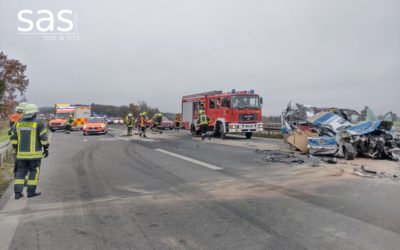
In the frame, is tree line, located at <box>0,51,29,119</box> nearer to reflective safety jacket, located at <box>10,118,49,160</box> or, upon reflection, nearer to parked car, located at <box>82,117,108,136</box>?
parked car, located at <box>82,117,108,136</box>

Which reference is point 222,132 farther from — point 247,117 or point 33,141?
point 33,141

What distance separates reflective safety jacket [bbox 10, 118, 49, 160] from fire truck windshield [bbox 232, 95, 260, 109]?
15.0 meters

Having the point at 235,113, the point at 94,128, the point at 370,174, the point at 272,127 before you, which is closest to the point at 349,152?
the point at 370,174

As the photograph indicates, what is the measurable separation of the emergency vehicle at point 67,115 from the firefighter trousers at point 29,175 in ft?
97.8

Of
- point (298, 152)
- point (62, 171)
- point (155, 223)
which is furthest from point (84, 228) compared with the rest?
point (298, 152)

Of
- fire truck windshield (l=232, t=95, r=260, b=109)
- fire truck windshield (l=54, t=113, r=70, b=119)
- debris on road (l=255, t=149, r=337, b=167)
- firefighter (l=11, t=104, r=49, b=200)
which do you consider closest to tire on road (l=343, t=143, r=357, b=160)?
debris on road (l=255, t=149, r=337, b=167)

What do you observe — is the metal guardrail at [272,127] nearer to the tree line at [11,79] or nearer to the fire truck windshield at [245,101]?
the fire truck windshield at [245,101]

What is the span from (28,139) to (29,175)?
0.68 meters

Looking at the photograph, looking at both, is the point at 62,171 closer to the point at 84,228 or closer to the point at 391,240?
the point at 84,228

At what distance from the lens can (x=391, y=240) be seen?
407cm

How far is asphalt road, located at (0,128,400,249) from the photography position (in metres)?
4.18

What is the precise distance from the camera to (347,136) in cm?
1146

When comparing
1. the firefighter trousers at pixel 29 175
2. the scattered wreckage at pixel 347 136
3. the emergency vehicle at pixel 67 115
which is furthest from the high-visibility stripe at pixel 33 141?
the emergency vehicle at pixel 67 115

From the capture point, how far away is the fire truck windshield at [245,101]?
20.8 metres
